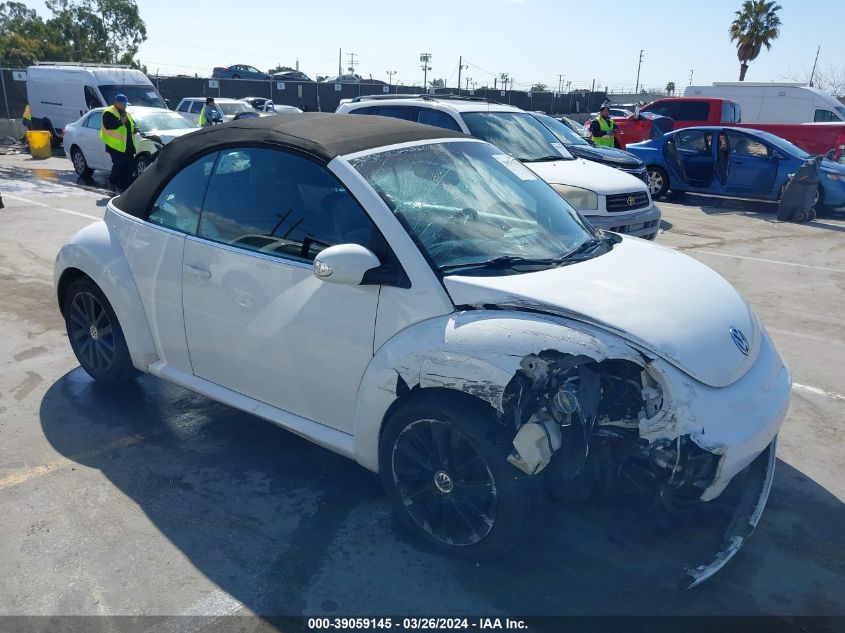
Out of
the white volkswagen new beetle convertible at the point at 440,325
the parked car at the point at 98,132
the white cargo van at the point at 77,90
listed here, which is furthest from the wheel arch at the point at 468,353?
the white cargo van at the point at 77,90

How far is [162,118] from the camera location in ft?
47.5

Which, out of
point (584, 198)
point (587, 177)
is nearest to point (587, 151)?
point (587, 177)

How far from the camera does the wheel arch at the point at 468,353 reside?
2641 mm

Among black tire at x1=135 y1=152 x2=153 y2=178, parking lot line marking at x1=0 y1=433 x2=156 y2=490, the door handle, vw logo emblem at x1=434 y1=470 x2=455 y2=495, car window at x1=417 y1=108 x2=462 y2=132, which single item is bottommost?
parking lot line marking at x1=0 y1=433 x2=156 y2=490

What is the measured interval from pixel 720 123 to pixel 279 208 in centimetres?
1763

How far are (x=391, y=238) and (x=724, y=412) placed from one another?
1521 mm

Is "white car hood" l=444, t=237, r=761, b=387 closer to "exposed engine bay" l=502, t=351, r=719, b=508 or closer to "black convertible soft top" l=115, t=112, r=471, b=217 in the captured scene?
"exposed engine bay" l=502, t=351, r=719, b=508

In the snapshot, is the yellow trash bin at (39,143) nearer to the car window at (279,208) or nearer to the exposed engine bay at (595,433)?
the car window at (279,208)

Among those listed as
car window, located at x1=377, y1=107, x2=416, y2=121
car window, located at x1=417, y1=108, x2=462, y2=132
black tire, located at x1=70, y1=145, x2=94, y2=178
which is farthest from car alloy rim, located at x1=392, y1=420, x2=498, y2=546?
black tire, located at x1=70, y1=145, x2=94, y2=178

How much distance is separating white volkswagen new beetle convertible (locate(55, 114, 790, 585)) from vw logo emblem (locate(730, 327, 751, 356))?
1 cm

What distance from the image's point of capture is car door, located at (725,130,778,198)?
41.8 ft

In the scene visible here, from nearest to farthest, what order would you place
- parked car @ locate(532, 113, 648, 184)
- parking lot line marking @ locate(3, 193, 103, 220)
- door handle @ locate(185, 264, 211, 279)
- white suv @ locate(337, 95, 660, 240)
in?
door handle @ locate(185, 264, 211, 279) → white suv @ locate(337, 95, 660, 240) → parking lot line marking @ locate(3, 193, 103, 220) → parked car @ locate(532, 113, 648, 184)

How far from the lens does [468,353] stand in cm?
272

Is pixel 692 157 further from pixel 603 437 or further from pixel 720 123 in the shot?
pixel 603 437
